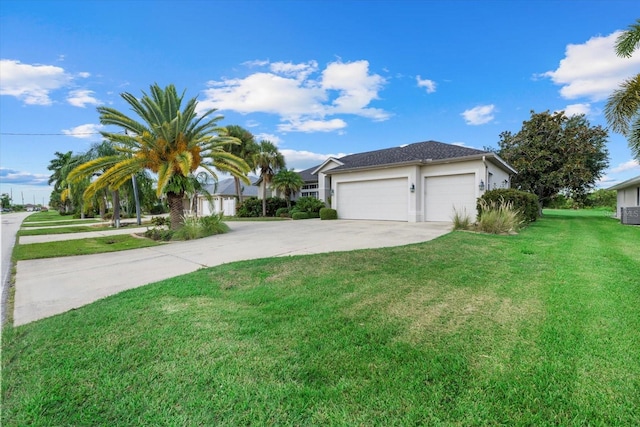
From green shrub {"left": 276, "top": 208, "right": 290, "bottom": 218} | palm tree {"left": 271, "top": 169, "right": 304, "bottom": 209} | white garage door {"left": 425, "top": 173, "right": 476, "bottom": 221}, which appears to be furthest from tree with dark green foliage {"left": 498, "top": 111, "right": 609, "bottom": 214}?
green shrub {"left": 276, "top": 208, "right": 290, "bottom": 218}

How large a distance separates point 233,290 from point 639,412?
13.6 feet

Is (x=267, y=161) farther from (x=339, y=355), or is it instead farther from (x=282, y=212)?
(x=339, y=355)

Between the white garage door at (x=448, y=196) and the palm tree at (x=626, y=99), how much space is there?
5281 mm

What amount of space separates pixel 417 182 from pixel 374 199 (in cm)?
290

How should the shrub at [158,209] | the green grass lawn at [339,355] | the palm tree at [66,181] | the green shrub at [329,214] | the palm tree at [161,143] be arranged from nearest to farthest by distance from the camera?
the green grass lawn at [339,355], the palm tree at [161,143], the green shrub at [329,214], the palm tree at [66,181], the shrub at [158,209]

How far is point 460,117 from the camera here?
20281 millimetres

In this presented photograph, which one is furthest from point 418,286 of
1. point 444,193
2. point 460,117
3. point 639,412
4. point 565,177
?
point 565,177

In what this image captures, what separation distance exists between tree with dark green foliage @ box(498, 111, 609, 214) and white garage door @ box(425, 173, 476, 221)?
1062cm

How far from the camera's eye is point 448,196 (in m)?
15.5

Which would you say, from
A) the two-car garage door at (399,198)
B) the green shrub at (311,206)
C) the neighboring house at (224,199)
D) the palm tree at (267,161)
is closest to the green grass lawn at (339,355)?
the two-car garage door at (399,198)

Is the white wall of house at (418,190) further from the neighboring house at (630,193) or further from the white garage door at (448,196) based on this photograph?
the neighboring house at (630,193)

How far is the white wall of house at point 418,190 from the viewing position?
14734mm

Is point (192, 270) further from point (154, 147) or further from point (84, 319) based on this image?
point (154, 147)

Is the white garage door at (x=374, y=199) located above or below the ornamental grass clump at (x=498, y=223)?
above
